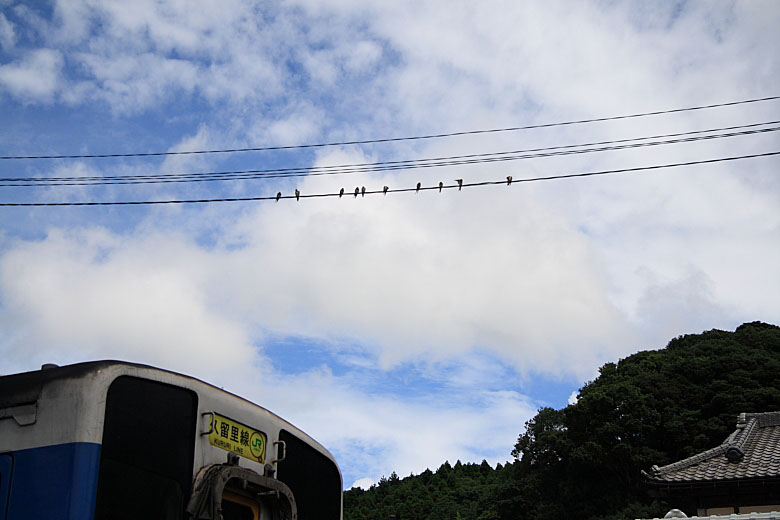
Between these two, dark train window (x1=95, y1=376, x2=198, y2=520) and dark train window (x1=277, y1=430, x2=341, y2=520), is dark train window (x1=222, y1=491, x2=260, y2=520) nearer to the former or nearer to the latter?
dark train window (x1=277, y1=430, x2=341, y2=520)

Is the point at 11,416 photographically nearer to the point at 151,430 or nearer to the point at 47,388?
the point at 47,388

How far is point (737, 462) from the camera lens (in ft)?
47.4

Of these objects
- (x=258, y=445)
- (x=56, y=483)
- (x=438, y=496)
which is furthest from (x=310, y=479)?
(x=438, y=496)

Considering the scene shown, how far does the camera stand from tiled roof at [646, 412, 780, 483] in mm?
13906

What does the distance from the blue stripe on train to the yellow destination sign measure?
2.66ft

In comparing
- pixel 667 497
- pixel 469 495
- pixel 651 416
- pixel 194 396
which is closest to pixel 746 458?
Result: pixel 667 497

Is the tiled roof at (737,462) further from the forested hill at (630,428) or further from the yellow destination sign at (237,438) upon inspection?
the forested hill at (630,428)

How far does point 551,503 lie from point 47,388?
117ft

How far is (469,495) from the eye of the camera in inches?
1815

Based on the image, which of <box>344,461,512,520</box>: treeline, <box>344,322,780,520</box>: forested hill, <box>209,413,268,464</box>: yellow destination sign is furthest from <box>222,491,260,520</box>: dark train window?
<box>344,461,512,520</box>: treeline

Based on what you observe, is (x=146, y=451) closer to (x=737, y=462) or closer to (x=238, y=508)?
(x=238, y=508)

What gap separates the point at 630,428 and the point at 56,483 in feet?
113

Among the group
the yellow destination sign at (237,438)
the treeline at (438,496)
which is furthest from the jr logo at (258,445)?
the treeline at (438,496)

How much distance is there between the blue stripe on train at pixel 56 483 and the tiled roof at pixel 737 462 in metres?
13.5
